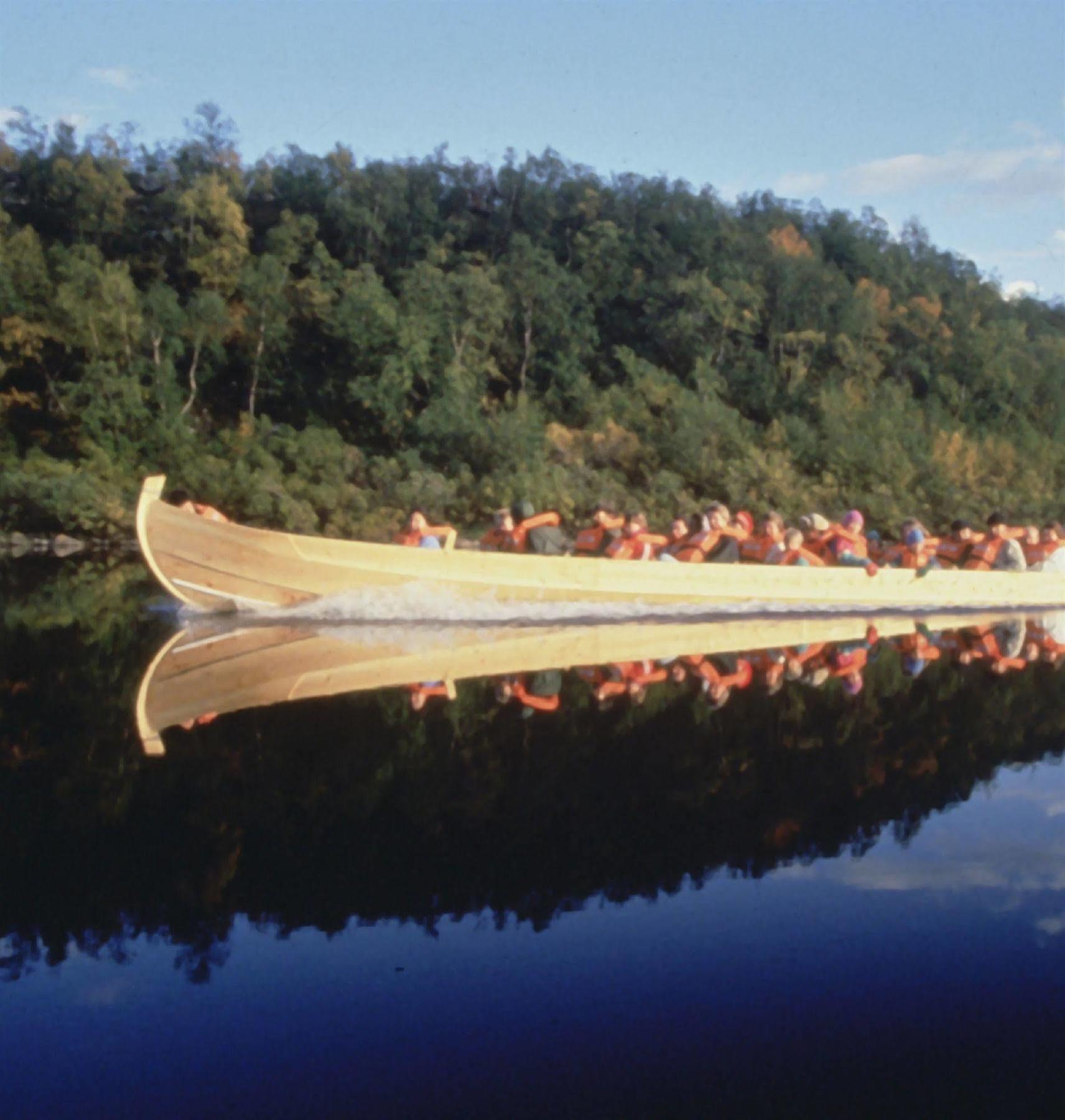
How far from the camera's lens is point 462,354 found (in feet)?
133

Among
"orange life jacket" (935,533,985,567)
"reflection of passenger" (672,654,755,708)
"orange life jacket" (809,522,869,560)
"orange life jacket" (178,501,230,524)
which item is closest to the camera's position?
"reflection of passenger" (672,654,755,708)

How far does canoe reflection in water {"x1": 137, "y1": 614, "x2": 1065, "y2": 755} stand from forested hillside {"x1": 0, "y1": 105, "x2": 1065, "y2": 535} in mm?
18511

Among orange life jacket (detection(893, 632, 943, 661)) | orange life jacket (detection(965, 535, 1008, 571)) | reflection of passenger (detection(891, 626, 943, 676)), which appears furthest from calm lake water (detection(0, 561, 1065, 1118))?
orange life jacket (detection(965, 535, 1008, 571))

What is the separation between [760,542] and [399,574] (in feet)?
20.1

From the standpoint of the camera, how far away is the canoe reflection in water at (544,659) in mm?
11031

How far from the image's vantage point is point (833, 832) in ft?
24.5

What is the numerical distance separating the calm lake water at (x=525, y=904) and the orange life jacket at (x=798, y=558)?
8.21 m

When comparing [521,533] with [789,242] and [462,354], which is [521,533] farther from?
[789,242]

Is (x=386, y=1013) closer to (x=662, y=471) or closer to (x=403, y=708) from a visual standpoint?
(x=403, y=708)

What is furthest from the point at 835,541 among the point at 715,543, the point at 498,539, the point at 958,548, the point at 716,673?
the point at 716,673

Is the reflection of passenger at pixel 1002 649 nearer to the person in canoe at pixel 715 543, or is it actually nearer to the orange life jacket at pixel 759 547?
the orange life jacket at pixel 759 547

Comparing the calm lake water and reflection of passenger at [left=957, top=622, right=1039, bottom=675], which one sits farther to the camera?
reflection of passenger at [left=957, top=622, right=1039, bottom=675]

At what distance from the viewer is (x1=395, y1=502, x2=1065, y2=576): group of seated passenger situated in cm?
1827

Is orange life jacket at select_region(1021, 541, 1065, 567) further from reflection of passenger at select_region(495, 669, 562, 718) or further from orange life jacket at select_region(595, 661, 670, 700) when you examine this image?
reflection of passenger at select_region(495, 669, 562, 718)
